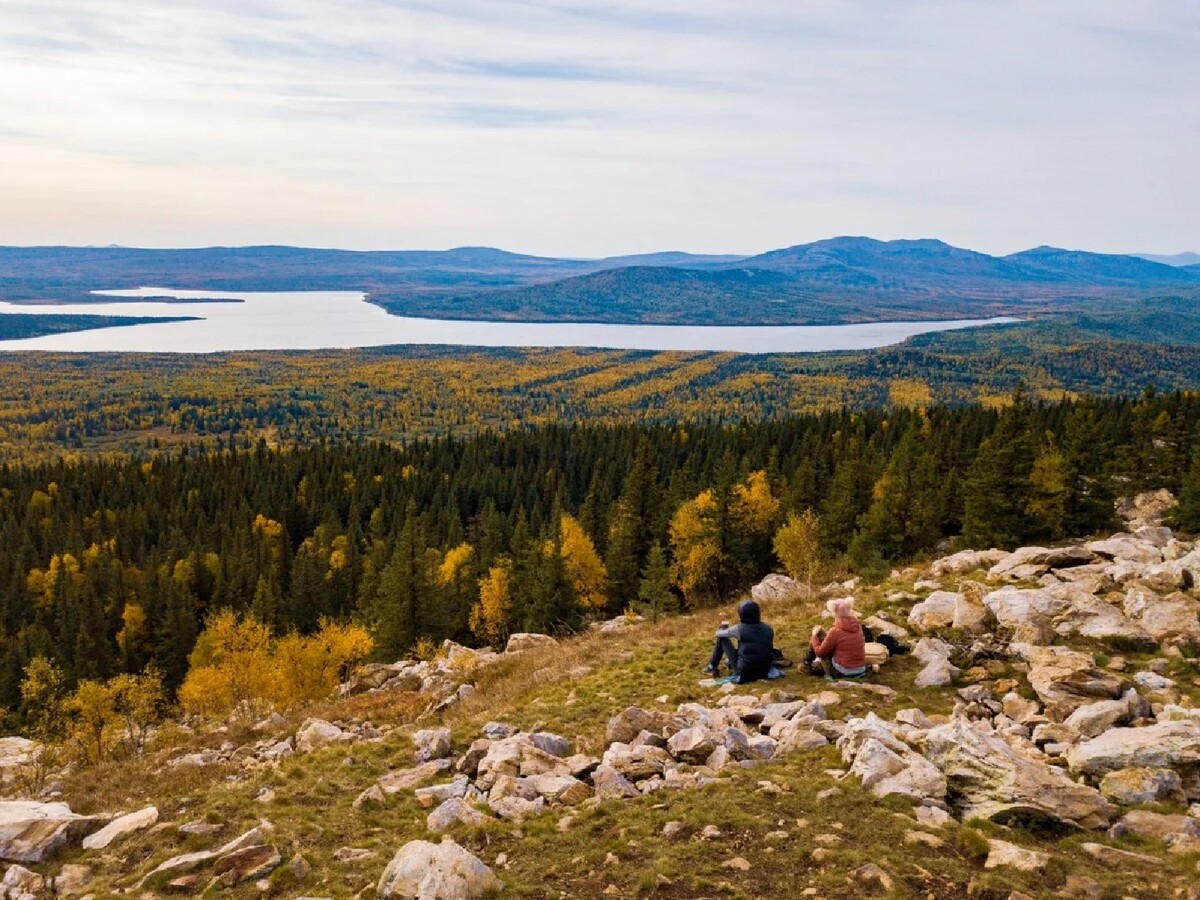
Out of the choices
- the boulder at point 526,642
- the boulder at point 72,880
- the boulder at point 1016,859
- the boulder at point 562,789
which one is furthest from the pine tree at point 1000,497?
the boulder at point 72,880

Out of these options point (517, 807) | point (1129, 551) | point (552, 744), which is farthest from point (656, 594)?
point (517, 807)

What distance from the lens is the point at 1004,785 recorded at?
12727 millimetres

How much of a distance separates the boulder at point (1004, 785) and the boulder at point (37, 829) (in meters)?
16.1

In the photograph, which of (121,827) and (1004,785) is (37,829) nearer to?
(121,827)

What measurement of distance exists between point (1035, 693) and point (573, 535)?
55.1 metres

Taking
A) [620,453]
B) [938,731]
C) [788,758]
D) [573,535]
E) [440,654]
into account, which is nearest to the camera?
[938,731]

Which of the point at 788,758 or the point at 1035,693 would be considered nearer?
the point at 788,758

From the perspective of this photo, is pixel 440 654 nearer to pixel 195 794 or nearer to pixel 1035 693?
pixel 195 794

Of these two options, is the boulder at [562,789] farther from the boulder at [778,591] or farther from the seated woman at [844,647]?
the boulder at [778,591]

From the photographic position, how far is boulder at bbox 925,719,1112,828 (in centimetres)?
1227

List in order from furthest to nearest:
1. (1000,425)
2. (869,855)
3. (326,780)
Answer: (1000,425), (326,780), (869,855)

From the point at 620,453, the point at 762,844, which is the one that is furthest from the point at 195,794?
the point at 620,453

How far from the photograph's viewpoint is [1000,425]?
169 feet

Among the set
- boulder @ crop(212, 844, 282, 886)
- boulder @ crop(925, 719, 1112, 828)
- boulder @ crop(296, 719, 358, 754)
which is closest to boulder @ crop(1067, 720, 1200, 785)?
boulder @ crop(925, 719, 1112, 828)
